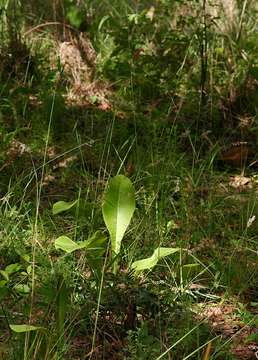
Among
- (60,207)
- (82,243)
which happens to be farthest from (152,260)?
(60,207)

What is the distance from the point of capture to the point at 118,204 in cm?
307

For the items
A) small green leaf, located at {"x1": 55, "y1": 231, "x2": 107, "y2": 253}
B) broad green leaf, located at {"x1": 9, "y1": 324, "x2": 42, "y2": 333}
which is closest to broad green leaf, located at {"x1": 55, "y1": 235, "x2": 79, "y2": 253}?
small green leaf, located at {"x1": 55, "y1": 231, "x2": 107, "y2": 253}

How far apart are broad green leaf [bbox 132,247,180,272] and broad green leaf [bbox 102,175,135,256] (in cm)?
15

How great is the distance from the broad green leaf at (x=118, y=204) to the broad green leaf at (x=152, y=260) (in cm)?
15

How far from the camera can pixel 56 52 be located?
16.4 feet

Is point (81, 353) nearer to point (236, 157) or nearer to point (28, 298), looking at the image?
point (28, 298)

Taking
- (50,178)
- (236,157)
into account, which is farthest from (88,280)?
(236,157)

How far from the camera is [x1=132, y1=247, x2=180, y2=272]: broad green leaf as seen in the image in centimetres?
286

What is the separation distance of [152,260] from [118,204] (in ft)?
1.02

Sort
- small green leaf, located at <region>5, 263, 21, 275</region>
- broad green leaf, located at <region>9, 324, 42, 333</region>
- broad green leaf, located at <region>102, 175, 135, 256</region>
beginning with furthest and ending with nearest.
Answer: broad green leaf, located at <region>102, 175, 135, 256</region> → small green leaf, located at <region>5, 263, 21, 275</region> → broad green leaf, located at <region>9, 324, 42, 333</region>

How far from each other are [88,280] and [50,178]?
116 centimetres

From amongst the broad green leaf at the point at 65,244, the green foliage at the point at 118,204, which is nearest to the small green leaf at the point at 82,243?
the broad green leaf at the point at 65,244

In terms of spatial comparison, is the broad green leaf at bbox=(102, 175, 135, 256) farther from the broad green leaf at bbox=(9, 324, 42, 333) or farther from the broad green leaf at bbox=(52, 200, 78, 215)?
the broad green leaf at bbox=(9, 324, 42, 333)

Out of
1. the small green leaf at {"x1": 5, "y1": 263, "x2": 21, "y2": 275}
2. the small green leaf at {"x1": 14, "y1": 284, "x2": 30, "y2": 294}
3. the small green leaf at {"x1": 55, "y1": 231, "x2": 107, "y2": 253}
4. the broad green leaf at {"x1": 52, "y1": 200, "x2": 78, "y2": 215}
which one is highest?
the broad green leaf at {"x1": 52, "y1": 200, "x2": 78, "y2": 215}
